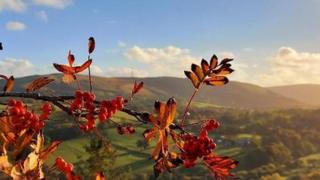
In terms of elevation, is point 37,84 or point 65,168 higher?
point 37,84

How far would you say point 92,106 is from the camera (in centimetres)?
311

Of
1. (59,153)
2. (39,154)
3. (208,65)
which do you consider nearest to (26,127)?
(39,154)

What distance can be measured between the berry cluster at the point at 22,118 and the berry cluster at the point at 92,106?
0.72ft

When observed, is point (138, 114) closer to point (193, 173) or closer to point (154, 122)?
point (154, 122)

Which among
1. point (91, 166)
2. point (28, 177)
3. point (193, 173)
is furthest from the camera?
point (193, 173)

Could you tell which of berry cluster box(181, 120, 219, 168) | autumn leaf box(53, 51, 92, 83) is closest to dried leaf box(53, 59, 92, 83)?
autumn leaf box(53, 51, 92, 83)

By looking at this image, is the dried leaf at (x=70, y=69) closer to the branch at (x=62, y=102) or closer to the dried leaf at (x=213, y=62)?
the branch at (x=62, y=102)

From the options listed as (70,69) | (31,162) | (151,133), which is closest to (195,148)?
(151,133)

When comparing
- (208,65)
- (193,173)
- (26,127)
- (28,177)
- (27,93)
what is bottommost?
(193,173)

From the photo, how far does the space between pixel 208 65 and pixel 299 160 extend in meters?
181

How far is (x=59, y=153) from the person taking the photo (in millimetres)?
164000

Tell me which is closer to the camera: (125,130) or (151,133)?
(151,133)

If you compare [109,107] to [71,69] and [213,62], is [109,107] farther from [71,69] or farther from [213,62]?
[213,62]

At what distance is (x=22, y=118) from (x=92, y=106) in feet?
1.42
